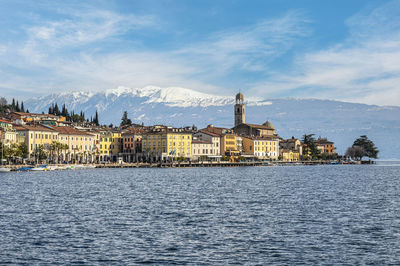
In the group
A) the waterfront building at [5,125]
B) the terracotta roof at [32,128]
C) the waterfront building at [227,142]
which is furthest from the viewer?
the waterfront building at [227,142]

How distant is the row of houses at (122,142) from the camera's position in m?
125

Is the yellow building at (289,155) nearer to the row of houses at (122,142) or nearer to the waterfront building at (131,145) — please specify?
the row of houses at (122,142)

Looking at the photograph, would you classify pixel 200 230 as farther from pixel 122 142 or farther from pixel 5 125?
pixel 122 142

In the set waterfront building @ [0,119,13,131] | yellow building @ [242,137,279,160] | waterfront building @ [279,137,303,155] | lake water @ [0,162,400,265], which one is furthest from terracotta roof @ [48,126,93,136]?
lake water @ [0,162,400,265]

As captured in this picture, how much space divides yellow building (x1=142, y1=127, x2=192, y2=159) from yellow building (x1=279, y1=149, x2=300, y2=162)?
1735 inches

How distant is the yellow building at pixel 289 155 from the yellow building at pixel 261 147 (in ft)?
11.9

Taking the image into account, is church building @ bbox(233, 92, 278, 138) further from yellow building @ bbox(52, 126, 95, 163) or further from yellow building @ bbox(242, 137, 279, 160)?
yellow building @ bbox(52, 126, 95, 163)

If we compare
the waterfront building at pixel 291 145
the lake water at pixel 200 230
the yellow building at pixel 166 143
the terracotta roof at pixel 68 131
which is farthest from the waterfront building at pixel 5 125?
the waterfront building at pixel 291 145

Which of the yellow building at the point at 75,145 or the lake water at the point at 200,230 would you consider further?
the yellow building at the point at 75,145

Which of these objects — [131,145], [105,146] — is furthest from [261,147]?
[105,146]

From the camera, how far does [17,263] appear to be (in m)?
21.7

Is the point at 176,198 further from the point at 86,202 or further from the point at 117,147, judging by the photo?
the point at 117,147

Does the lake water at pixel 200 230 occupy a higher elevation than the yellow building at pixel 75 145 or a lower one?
lower

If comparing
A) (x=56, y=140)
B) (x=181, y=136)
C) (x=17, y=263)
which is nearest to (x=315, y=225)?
(x=17, y=263)
